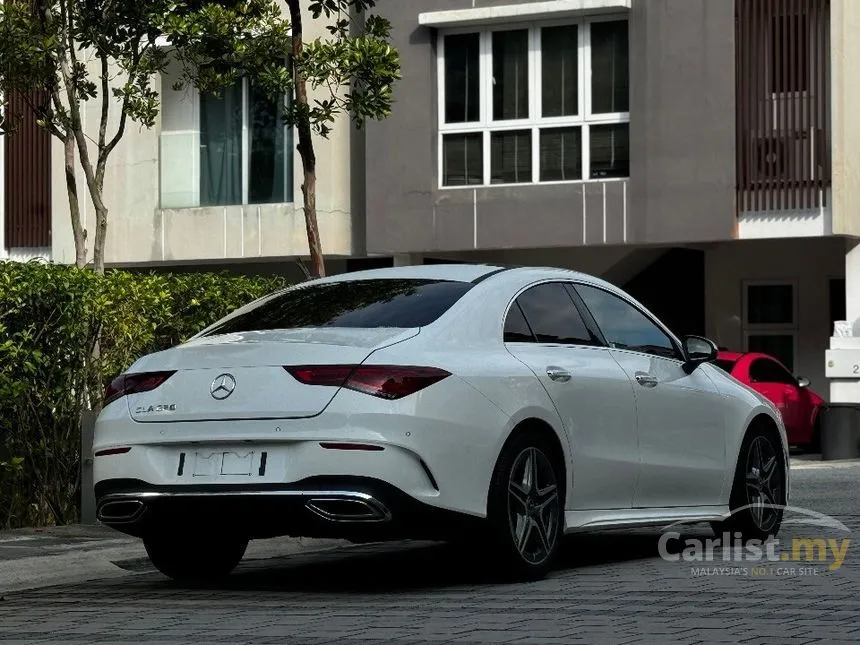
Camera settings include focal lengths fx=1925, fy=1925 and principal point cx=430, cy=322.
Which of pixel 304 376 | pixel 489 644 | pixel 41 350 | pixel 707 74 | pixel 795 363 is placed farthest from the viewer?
pixel 795 363

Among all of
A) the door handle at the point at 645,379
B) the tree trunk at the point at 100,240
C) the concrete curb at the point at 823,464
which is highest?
the tree trunk at the point at 100,240

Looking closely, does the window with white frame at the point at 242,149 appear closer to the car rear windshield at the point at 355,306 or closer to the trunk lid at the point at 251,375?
the car rear windshield at the point at 355,306

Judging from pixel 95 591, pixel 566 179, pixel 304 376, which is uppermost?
pixel 566 179

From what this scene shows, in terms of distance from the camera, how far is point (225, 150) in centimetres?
3139

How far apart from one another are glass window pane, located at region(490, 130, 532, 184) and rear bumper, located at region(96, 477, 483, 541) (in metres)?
20.4

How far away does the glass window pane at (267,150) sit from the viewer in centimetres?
3088

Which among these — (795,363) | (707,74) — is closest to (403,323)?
(707,74)

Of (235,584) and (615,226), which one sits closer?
(235,584)

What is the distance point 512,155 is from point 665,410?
18.9 metres

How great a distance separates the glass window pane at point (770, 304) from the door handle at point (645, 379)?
73.1 feet

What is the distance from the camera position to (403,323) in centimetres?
909

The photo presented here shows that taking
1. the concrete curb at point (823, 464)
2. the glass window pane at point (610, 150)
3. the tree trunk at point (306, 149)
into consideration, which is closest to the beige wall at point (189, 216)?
the glass window pane at point (610, 150)

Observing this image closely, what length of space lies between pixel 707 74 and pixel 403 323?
19.4 meters

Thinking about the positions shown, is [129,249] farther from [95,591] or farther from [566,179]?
[95,591]
